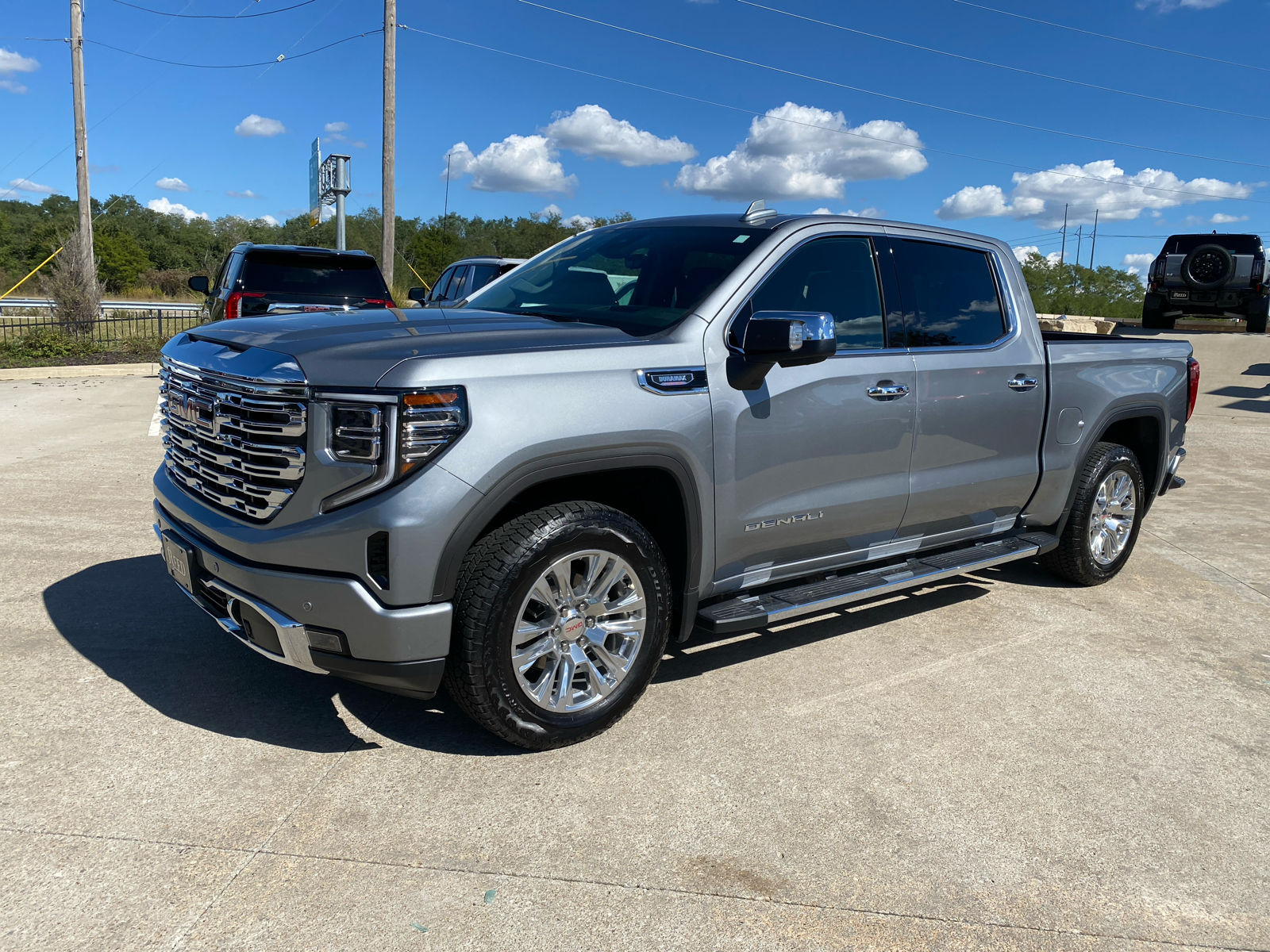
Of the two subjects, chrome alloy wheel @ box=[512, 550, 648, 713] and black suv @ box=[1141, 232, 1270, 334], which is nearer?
chrome alloy wheel @ box=[512, 550, 648, 713]

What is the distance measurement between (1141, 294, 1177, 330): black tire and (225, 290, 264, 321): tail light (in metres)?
18.6

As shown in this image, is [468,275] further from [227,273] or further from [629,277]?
[629,277]

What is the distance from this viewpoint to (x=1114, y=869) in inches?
116

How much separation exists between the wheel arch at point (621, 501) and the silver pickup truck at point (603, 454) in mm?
11

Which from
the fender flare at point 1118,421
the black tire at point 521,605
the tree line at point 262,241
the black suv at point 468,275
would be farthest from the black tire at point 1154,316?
the black tire at point 521,605

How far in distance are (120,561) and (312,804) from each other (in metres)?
3.07

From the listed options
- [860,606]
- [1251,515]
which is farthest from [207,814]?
[1251,515]

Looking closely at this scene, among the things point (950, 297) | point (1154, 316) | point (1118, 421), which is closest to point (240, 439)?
point (950, 297)

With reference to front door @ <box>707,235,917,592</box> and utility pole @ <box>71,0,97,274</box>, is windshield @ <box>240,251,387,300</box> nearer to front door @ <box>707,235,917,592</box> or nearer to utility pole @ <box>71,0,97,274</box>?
front door @ <box>707,235,917,592</box>

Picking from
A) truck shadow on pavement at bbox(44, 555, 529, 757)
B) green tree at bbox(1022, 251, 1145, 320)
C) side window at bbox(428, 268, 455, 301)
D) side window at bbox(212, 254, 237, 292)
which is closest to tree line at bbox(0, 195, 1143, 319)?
green tree at bbox(1022, 251, 1145, 320)

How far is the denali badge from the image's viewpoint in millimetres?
3916

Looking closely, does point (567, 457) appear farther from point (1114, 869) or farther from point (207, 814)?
point (1114, 869)

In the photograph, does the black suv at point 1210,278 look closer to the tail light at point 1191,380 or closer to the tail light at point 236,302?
the tail light at point 1191,380

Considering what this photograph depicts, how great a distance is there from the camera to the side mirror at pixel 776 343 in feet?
11.7
